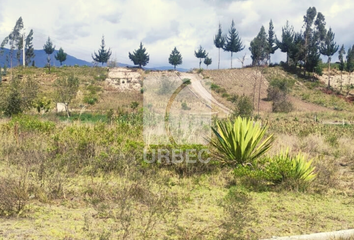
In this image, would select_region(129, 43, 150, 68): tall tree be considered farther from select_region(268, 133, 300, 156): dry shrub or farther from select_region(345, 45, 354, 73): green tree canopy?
select_region(268, 133, 300, 156): dry shrub

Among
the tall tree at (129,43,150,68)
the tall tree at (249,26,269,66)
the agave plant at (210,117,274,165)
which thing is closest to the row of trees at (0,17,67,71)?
the tall tree at (129,43,150,68)

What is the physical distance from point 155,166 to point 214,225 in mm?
2495

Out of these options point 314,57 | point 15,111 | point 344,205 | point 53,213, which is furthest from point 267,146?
point 314,57

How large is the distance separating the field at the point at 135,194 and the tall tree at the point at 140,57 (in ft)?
160

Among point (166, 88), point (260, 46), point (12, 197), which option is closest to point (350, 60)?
point (260, 46)

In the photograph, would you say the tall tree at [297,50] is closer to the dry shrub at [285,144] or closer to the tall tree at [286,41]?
the tall tree at [286,41]

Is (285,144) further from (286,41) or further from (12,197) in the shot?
(286,41)

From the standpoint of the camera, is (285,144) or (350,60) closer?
(285,144)

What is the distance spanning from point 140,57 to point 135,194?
2067 inches

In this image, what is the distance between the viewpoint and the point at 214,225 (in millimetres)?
4027

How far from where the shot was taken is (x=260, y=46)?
54.3 m

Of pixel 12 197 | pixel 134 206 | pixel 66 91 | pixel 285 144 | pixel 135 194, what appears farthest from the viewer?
pixel 66 91

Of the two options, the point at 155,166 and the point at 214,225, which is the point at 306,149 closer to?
the point at 155,166

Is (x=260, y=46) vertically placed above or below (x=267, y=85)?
above
